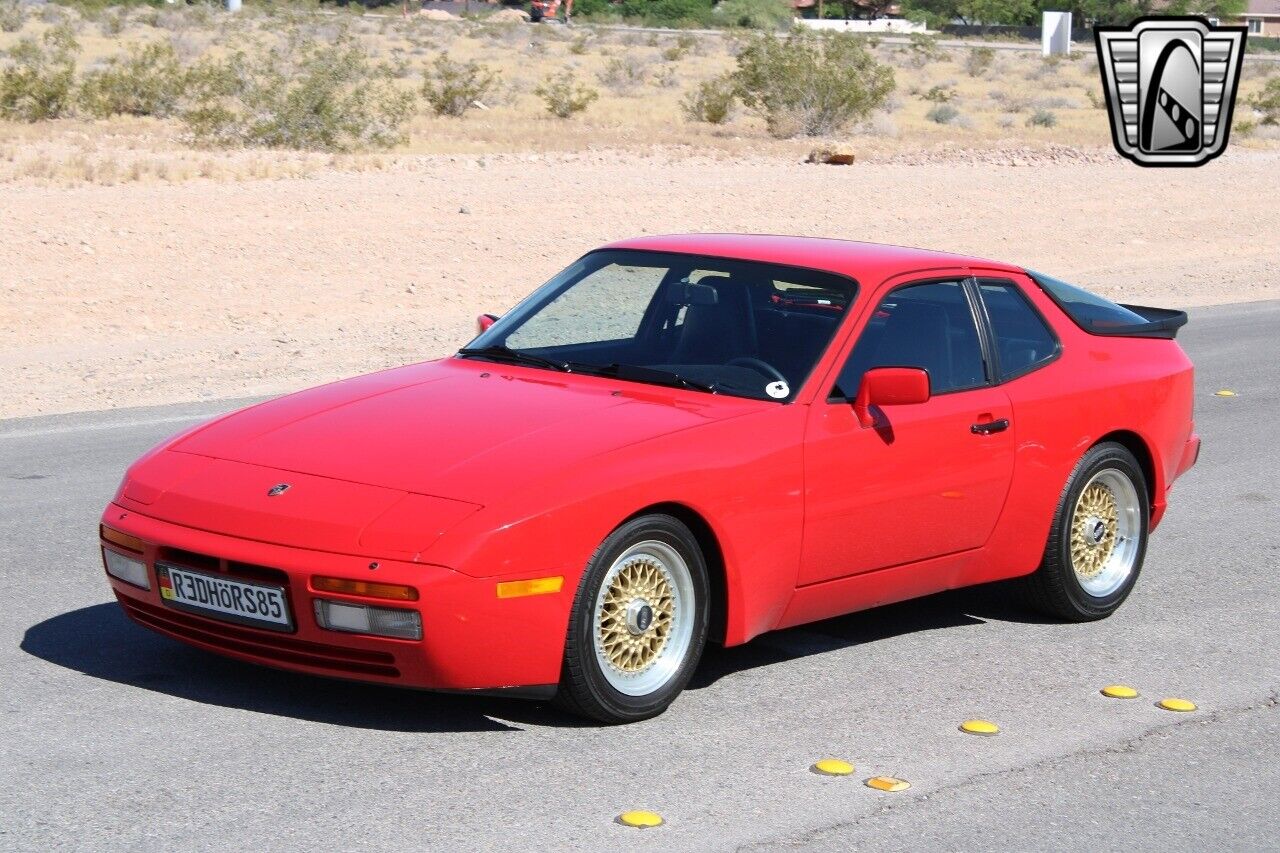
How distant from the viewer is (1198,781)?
547cm

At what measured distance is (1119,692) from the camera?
251 inches

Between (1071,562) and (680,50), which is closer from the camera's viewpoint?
(1071,562)

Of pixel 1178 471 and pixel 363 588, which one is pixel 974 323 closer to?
pixel 1178 471

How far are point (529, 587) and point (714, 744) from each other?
30.6 inches

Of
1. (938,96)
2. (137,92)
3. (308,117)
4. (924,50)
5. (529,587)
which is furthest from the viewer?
(924,50)

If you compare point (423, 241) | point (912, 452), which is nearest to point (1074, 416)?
point (912, 452)

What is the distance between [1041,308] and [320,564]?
10.9 ft

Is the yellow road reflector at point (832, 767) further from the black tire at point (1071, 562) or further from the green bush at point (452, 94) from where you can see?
the green bush at point (452, 94)

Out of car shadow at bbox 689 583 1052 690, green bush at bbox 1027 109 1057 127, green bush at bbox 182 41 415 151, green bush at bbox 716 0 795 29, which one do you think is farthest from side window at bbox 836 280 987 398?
green bush at bbox 716 0 795 29

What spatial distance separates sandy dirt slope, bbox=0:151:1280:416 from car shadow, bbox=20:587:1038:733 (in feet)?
21.7

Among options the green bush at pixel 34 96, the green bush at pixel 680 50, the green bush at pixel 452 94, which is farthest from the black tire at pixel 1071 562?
the green bush at pixel 680 50

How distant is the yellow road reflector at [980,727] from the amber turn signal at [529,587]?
1424 mm

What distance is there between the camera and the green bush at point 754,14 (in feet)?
306

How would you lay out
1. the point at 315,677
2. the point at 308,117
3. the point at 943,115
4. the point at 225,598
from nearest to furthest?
the point at 225,598
the point at 315,677
the point at 308,117
the point at 943,115
